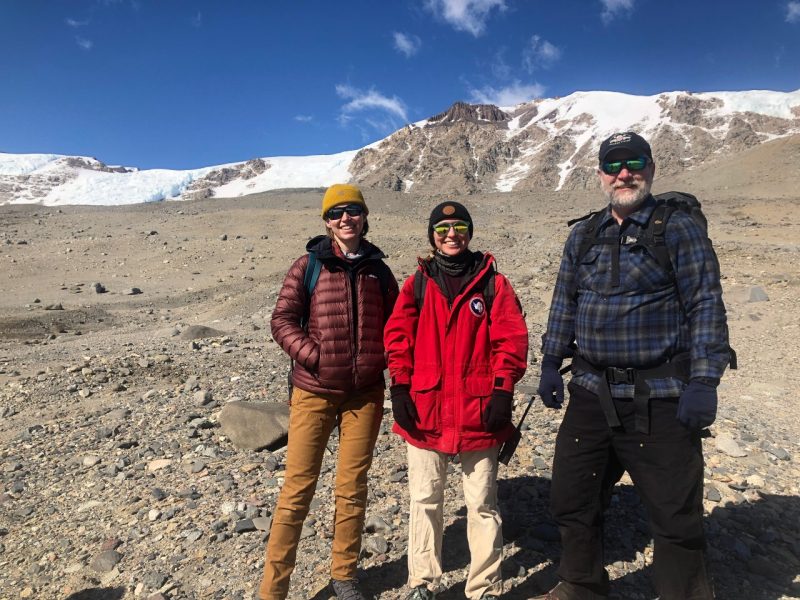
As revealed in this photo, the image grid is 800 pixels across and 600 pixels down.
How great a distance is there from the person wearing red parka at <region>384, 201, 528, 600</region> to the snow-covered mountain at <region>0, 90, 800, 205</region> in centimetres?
10421

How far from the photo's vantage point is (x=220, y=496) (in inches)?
183

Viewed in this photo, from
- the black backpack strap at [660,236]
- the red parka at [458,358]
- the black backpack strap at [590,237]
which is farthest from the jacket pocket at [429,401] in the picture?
the black backpack strap at [660,236]

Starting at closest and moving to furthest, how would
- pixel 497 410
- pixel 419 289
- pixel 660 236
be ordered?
1. pixel 660 236
2. pixel 497 410
3. pixel 419 289

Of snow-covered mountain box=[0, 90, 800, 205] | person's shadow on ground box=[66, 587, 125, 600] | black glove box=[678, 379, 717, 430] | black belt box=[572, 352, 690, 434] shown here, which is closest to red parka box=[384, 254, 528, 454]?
black belt box=[572, 352, 690, 434]

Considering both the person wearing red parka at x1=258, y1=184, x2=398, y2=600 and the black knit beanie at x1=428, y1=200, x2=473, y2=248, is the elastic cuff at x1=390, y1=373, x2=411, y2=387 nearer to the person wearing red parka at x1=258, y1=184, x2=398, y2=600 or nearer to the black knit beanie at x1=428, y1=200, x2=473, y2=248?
the person wearing red parka at x1=258, y1=184, x2=398, y2=600

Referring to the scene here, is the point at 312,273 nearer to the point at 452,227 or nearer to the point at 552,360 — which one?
the point at 452,227

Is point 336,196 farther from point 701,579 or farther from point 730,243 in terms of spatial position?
point 730,243

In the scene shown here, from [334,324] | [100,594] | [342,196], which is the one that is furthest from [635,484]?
[100,594]

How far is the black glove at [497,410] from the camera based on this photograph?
292 centimetres

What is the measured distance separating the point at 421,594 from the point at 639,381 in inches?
69.0

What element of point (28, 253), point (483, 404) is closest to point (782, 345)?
point (483, 404)

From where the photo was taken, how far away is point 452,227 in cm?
308

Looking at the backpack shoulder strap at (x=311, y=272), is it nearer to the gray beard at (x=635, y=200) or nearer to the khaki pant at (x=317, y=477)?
the khaki pant at (x=317, y=477)

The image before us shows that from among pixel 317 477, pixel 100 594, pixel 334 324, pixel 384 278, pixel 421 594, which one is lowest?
pixel 100 594
